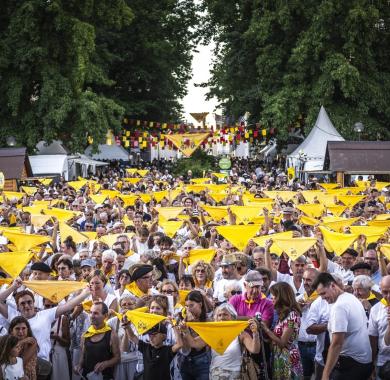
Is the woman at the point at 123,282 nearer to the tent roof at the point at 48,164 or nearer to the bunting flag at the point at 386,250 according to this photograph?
the bunting flag at the point at 386,250

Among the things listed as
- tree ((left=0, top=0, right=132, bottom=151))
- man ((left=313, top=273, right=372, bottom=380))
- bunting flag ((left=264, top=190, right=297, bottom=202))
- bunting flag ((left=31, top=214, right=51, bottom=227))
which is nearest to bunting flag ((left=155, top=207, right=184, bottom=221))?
bunting flag ((left=31, top=214, right=51, bottom=227))

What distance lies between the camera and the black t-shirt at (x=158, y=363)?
26.9 ft

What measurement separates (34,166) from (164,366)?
28123mm

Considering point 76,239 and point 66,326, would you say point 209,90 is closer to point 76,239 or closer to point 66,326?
point 76,239

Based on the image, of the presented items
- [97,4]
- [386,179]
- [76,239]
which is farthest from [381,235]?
[97,4]

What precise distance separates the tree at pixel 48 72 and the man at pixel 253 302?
28.5 m

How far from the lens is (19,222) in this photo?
58.9 feet

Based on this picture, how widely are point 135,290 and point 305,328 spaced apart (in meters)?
1.86

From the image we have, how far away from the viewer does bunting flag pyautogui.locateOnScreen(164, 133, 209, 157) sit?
42.1 meters

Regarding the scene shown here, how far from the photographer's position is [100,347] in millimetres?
8562

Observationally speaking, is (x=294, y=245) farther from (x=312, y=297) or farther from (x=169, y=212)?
(x=169, y=212)

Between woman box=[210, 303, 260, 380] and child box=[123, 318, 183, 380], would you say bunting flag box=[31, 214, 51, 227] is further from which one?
woman box=[210, 303, 260, 380]

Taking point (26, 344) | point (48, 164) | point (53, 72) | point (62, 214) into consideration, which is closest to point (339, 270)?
point (26, 344)

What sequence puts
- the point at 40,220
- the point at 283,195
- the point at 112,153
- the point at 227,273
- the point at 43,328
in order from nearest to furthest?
the point at 43,328, the point at 227,273, the point at 40,220, the point at 283,195, the point at 112,153
